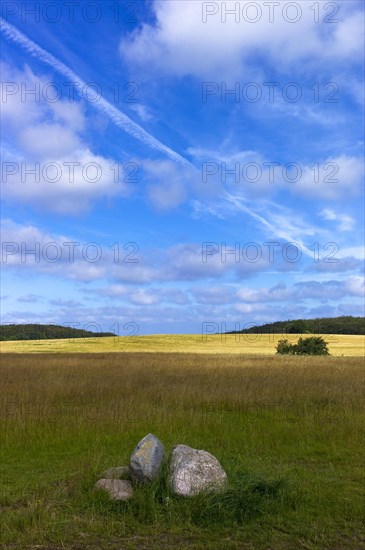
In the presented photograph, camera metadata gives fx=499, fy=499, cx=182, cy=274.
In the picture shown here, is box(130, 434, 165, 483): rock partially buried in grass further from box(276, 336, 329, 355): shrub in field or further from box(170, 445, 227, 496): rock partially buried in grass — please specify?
box(276, 336, 329, 355): shrub in field

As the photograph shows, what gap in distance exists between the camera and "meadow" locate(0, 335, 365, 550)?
6.30 meters

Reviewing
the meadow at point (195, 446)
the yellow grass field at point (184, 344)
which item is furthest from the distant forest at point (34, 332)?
the meadow at point (195, 446)

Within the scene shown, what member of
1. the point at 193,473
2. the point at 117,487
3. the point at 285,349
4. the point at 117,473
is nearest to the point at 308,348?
the point at 285,349

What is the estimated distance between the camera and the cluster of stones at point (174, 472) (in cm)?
708

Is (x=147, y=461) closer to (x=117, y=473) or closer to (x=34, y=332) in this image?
(x=117, y=473)

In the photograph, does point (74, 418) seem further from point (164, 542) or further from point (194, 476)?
point (164, 542)

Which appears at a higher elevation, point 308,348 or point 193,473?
point 308,348

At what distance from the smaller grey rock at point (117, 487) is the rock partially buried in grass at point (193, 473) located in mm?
674

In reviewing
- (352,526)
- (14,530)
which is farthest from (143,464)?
(352,526)

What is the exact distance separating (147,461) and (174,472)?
0.45 m

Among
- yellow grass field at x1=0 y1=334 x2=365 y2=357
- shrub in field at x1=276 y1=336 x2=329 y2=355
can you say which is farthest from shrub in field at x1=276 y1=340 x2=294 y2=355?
yellow grass field at x1=0 y1=334 x2=365 y2=357

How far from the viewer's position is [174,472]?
7191 mm

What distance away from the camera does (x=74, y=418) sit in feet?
41.4

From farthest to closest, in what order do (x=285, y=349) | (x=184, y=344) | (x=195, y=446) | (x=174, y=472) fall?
(x=184, y=344), (x=285, y=349), (x=195, y=446), (x=174, y=472)
